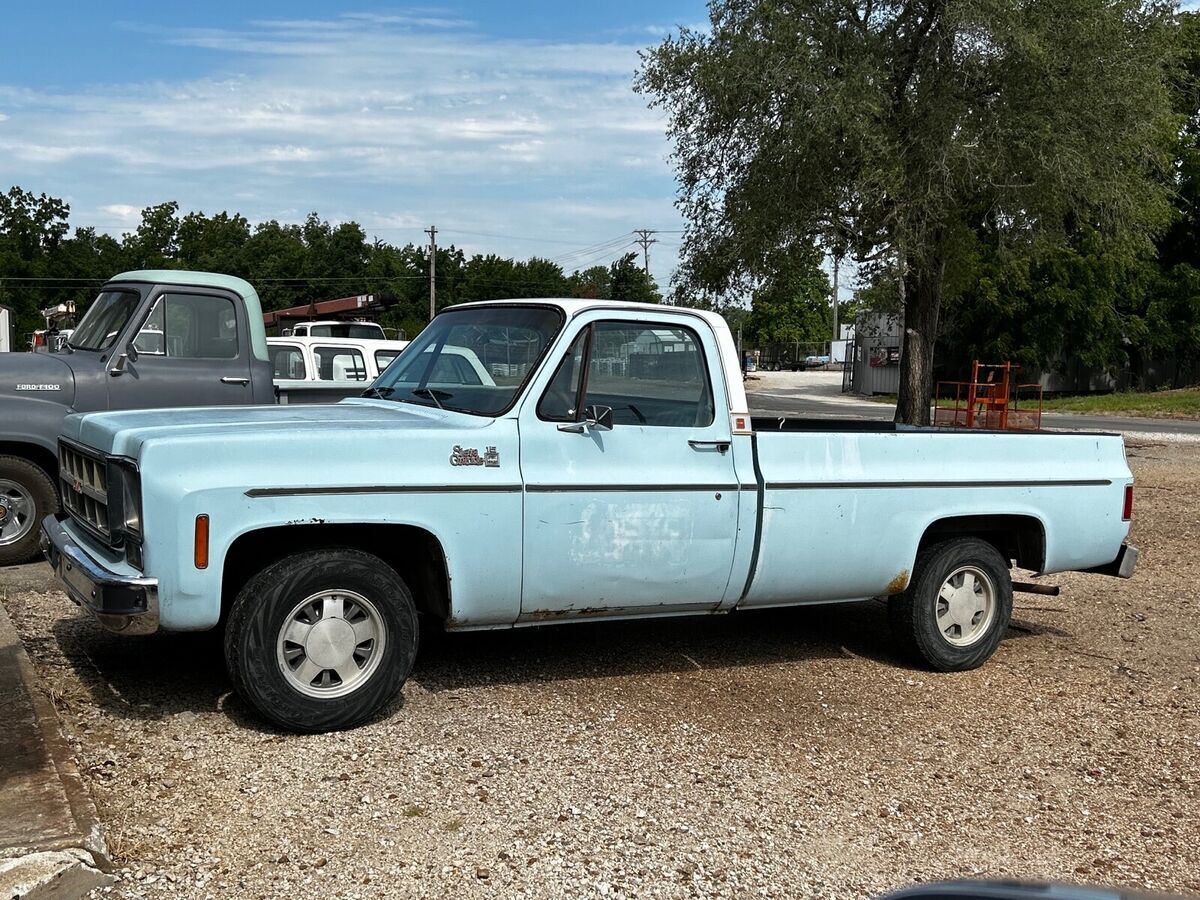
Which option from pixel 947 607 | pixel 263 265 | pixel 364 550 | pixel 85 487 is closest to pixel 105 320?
pixel 85 487

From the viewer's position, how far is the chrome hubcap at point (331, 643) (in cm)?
486

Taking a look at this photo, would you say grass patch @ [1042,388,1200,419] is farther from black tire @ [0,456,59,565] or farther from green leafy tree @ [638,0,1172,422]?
black tire @ [0,456,59,565]

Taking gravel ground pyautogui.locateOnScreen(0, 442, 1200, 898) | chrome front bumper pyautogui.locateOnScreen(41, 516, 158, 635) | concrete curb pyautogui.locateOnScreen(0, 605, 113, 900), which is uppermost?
chrome front bumper pyautogui.locateOnScreen(41, 516, 158, 635)

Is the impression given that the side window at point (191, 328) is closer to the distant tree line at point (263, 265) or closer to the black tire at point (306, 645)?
the black tire at point (306, 645)

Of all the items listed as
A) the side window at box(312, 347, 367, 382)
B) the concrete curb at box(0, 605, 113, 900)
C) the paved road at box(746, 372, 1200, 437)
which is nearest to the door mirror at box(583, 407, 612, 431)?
the concrete curb at box(0, 605, 113, 900)

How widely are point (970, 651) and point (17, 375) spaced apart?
688cm

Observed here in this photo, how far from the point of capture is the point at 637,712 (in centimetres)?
551

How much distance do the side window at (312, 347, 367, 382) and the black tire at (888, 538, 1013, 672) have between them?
29.3ft

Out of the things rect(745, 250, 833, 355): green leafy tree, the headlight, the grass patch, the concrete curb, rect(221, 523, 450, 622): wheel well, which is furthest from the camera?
rect(745, 250, 833, 355): green leafy tree

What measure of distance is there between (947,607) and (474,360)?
2.92 meters

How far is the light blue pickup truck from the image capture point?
476cm

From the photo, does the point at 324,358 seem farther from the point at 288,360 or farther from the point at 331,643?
the point at 331,643

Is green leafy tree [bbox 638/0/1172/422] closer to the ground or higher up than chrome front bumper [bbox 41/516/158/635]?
higher up

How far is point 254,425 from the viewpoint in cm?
500
